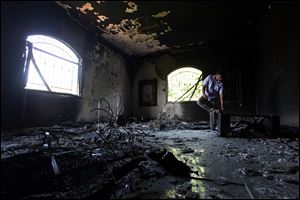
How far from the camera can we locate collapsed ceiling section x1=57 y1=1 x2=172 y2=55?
3822 millimetres

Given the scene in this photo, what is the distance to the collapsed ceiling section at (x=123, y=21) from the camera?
382 cm

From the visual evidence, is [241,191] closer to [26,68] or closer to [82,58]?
[26,68]

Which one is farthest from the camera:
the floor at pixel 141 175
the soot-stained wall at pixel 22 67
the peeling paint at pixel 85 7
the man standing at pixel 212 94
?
the man standing at pixel 212 94

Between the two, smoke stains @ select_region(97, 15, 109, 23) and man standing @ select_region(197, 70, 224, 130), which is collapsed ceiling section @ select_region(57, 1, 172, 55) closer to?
smoke stains @ select_region(97, 15, 109, 23)

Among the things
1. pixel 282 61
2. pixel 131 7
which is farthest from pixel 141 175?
pixel 131 7

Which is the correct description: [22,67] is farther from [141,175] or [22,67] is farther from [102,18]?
[141,175]

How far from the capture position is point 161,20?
4.33m

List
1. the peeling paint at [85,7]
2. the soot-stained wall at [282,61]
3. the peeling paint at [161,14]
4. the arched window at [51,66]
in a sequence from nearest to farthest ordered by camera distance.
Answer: the soot-stained wall at [282,61] → the arched window at [51,66] → the peeling paint at [85,7] → the peeling paint at [161,14]

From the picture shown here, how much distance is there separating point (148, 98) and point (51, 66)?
12.1 feet

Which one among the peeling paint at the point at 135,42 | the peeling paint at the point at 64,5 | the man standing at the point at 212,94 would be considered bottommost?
the man standing at the point at 212,94

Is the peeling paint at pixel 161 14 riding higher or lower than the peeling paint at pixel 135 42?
higher

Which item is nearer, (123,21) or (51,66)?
(51,66)

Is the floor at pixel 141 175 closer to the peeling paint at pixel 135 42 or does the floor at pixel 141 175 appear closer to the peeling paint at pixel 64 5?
the peeling paint at pixel 64 5

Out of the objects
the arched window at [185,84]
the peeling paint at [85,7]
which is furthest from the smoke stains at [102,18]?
the arched window at [185,84]
